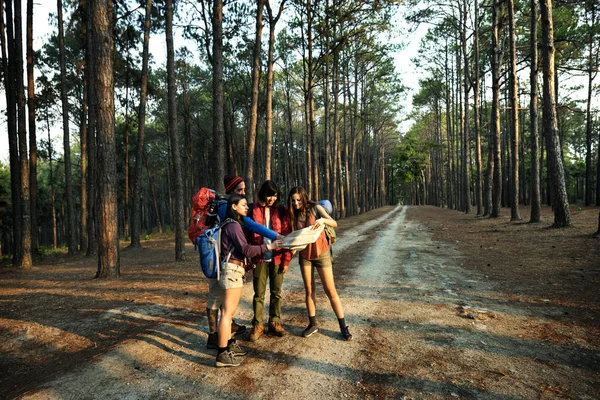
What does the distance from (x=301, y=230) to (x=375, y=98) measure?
34.0m

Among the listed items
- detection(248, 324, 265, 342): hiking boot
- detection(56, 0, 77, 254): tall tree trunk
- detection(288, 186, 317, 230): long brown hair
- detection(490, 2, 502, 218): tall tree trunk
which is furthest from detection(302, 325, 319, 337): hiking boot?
detection(490, 2, 502, 218): tall tree trunk

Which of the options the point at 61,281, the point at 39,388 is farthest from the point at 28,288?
the point at 39,388

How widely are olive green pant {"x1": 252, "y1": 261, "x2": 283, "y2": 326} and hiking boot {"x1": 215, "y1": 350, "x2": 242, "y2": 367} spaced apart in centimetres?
70

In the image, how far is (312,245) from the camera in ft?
13.4

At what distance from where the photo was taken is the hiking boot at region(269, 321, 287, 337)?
13.9 feet

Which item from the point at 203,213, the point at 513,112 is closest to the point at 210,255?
the point at 203,213

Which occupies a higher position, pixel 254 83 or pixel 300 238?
pixel 254 83

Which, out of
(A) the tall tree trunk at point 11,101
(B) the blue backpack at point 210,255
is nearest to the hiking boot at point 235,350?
(B) the blue backpack at point 210,255

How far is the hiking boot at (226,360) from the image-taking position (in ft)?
11.4

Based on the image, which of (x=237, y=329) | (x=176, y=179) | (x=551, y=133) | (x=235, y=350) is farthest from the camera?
(x=551, y=133)

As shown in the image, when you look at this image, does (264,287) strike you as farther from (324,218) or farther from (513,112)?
(513,112)

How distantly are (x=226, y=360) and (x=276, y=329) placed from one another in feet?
2.92

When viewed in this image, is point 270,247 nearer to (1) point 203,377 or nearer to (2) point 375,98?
(1) point 203,377

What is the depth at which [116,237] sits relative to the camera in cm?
816
